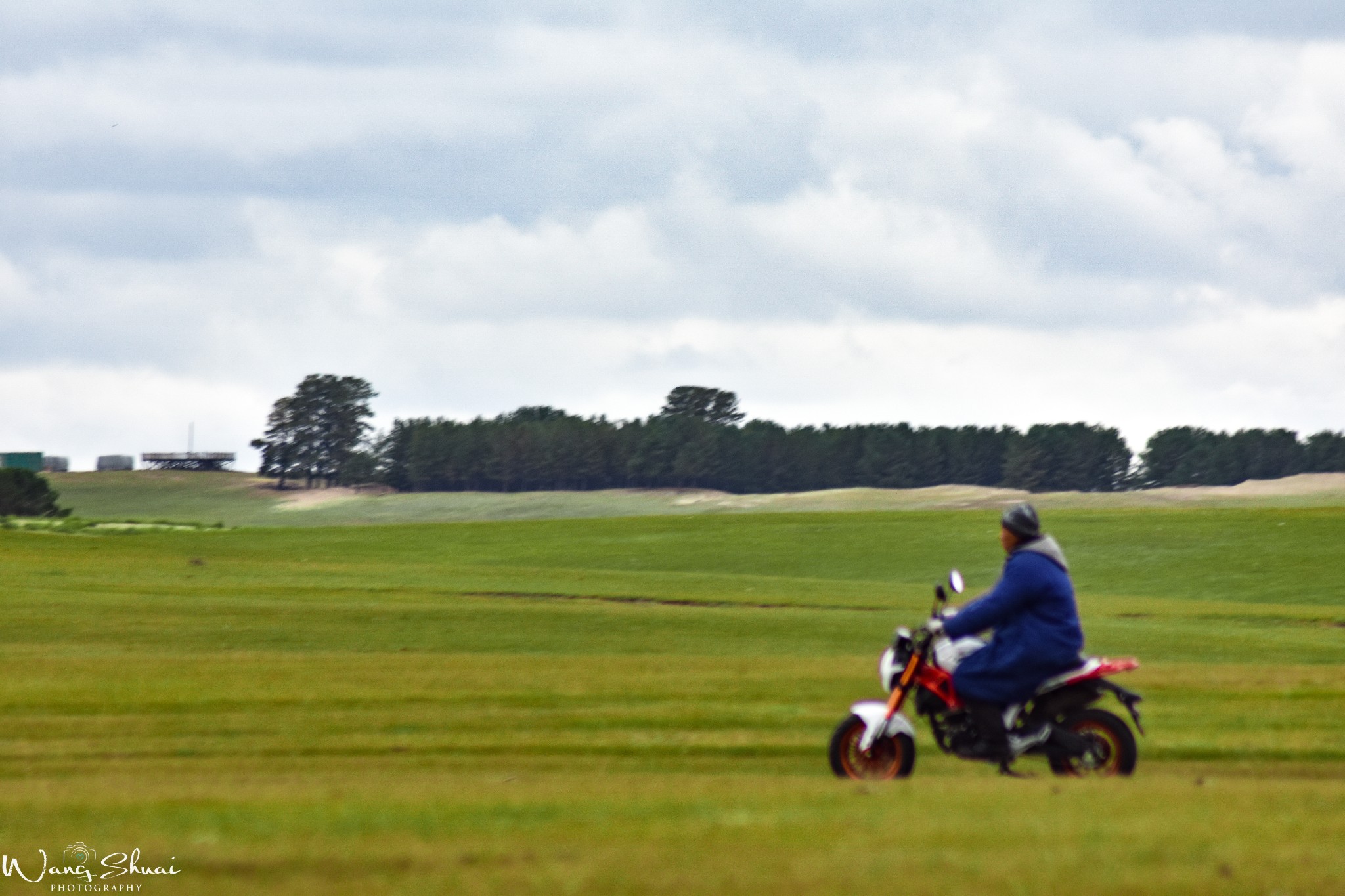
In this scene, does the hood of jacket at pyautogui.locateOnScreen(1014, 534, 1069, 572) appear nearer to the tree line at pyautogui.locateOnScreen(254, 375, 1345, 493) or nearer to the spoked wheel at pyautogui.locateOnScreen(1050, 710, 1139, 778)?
the spoked wheel at pyautogui.locateOnScreen(1050, 710, 1139, 778)

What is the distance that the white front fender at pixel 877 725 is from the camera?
11305 mm

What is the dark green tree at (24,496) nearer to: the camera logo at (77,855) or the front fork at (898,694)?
the front fork at (898,694)

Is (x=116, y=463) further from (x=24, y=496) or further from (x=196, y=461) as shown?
(x=24, y=496)

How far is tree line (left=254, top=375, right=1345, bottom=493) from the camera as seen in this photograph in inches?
6235

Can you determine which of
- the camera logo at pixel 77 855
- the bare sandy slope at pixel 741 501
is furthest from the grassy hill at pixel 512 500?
the camera logo at pixel 77 855

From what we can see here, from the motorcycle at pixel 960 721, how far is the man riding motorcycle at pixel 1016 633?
0.09m

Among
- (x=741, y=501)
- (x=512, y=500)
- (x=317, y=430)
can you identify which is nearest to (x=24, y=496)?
(x=512, y=500)

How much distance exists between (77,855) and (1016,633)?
6.19m

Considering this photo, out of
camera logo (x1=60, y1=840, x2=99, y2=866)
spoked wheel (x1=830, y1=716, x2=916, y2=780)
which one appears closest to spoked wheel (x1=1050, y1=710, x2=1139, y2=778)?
spoked wheel (x1=830, y1=716, x2=916, y2=780)

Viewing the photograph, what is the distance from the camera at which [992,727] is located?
11164mm

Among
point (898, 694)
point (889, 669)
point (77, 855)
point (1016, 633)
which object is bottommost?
point (77, 855)

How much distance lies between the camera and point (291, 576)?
4738 cm

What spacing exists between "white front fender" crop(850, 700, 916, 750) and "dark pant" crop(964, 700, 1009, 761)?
482 millimetres

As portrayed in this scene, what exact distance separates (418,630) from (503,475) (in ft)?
425
